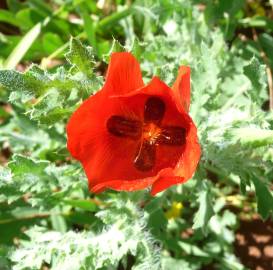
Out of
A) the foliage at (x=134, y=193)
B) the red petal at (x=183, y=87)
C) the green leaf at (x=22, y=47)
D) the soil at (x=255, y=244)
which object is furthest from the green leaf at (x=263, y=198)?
the green leaf at (x=22, y=47)

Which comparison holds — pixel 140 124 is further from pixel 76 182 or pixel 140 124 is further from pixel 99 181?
pixel 76 182

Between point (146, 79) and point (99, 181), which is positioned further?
point (146, 79)

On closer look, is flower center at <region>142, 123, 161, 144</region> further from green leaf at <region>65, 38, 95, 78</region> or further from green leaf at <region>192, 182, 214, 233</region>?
green leaf at <region>192, 182, 214, 233</region>

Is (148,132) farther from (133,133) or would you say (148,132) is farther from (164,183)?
(164,183)

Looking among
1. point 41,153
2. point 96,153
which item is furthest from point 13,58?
point 96,153

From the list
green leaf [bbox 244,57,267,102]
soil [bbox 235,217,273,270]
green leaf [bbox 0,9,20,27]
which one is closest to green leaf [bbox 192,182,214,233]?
green leaf [bbox 244,57,267,102]
